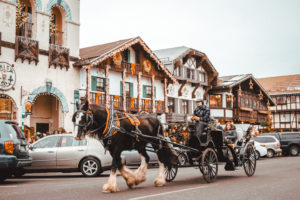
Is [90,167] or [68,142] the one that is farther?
[68,142]

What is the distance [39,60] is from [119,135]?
56.8ft

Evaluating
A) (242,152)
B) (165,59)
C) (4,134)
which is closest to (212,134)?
(242,152)

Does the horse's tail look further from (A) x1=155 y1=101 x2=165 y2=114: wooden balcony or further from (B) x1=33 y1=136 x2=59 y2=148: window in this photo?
(A) x1=155 y1=101 x2=165 y2=114: wooden balcony

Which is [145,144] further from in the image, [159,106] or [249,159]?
[159,106]

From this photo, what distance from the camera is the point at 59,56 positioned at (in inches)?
1034

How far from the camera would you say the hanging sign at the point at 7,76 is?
2291 cm

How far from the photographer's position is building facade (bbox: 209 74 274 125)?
4488 centimetres

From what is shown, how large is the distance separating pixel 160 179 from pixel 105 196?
2046mm

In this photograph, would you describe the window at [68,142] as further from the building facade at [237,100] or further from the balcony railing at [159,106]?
the building facade at [237,100]

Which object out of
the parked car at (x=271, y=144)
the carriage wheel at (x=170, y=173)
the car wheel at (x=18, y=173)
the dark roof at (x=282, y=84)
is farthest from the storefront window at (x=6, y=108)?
the dark roof at (x=282, y=84)

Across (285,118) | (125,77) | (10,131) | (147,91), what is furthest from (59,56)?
(285,118)

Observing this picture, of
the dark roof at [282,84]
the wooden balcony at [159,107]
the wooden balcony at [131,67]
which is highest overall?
the dark roof at [282,84]

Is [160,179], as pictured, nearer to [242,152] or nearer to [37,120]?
[242,152]

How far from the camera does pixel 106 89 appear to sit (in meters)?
29.4
